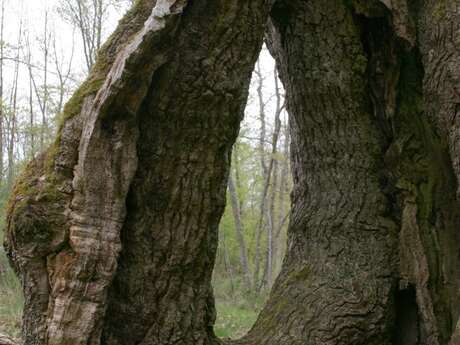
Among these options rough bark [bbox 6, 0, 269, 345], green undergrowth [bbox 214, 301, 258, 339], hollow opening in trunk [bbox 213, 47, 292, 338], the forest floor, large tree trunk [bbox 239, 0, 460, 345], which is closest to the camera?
rough bark [bbox 6, 0, 269, 345]

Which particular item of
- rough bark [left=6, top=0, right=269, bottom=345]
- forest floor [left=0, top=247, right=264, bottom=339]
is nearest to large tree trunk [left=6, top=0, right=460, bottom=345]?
rough bark [left=6, top=0, right=269, bottom=345]

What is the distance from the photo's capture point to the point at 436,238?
3.17m

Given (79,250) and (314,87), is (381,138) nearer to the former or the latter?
(314,87)

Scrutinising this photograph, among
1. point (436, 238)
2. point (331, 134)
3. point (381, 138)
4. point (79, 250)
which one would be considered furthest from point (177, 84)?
point (436, 238)

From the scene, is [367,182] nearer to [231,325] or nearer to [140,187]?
[140,187]

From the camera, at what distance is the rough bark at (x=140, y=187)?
2199 millimetres

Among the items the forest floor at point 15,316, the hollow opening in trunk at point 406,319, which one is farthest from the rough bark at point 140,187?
the forest floor at point 15,316

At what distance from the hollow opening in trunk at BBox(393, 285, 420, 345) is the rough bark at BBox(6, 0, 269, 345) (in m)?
1.27

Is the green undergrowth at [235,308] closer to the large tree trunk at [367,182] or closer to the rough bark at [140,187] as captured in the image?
the large tree trunk at [367,182]

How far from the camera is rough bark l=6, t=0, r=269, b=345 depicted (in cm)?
220

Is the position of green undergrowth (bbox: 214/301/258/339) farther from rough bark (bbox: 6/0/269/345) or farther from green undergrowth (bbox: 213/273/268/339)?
rough bark (bbox: 6/0/269/345)

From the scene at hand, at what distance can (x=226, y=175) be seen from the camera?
2.60 m

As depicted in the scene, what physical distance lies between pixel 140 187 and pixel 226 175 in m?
0.42

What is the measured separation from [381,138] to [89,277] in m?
2.08
